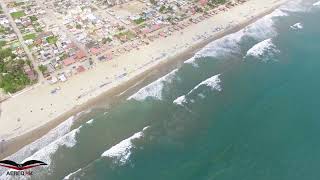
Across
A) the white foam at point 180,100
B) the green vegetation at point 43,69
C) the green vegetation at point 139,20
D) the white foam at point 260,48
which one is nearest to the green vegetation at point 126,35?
the green vegetation at point 139,20

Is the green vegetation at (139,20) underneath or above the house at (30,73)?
above

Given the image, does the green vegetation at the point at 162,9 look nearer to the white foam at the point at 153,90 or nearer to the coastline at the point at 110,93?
the coastline at the point at 110,93

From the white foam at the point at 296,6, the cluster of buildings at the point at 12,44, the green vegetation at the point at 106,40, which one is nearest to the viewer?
the cluster of buildings at the point at 12,44

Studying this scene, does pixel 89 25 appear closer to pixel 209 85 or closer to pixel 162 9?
pixel 162 9

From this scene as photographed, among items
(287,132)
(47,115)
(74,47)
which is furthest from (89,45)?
(287,132)

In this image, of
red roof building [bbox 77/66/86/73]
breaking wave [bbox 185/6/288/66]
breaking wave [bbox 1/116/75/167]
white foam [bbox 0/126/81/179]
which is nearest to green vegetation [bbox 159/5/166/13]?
breaking wave [bbox 185/6/288/66]

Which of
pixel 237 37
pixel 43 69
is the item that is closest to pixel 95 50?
pixel 43 69
